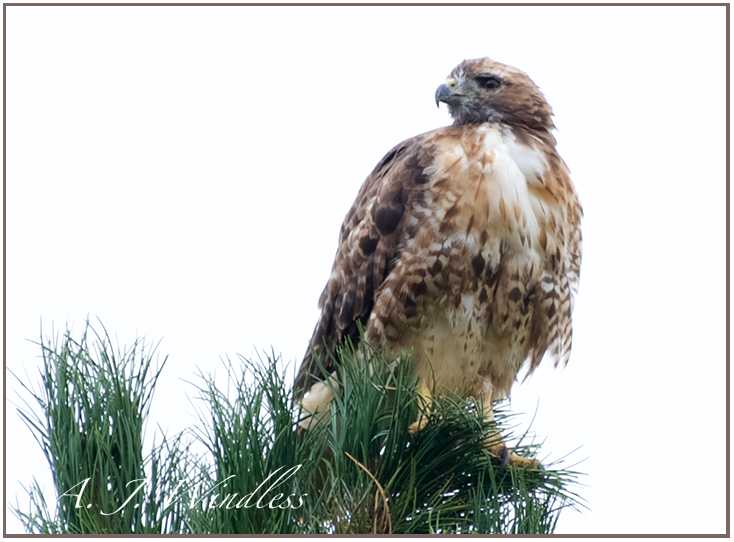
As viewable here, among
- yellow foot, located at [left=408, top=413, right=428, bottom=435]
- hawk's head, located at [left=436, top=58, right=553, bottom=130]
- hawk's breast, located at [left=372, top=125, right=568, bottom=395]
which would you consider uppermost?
hawk's head, located at [left=436, top=58, right=553, bottom=130]

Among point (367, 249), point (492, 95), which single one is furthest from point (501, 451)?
point (492, 95)

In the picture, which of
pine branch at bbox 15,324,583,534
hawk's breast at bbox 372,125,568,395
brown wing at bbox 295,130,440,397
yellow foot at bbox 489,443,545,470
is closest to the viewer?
pine branch at bbox 15,324,583,534

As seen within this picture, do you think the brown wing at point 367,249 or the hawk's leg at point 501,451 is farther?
the brown wing at point 367,249

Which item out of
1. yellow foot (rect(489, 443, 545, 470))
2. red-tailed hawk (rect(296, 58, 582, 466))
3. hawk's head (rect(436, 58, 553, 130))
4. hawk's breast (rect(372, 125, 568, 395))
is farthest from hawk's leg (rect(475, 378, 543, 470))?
hawk's head (rect(436, 58, 553, 130))

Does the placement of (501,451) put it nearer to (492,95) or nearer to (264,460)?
(264,460)

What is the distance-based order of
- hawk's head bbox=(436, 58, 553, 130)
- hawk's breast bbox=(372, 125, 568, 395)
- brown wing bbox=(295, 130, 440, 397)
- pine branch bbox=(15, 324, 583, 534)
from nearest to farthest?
pine branch bbox=(15, 324, 583, 534) < hawk's breast bbox=(372, 125, 568, 395) < brown wing bbox=(295, 130, 440, 397) < hawk's head bbox=(436, 58, 553, 130)

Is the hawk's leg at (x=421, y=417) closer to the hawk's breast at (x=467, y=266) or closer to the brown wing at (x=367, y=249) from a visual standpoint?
the hawk's breast at (x=467, y=266)

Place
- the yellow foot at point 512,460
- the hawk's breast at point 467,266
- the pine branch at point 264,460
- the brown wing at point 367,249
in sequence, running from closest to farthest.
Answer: the pine branch at point 264,460, the yellow foot at point 512,460, the hawk's breast at point 467,266, the brown wing at point 367,249

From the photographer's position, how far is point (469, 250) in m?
3.93

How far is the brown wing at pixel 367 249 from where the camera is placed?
13.7 ft

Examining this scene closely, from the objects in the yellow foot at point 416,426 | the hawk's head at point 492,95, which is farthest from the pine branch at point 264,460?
the hawk's head at point 492,95

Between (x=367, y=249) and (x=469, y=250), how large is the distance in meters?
0.57

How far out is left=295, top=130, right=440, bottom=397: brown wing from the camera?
4.16 metres

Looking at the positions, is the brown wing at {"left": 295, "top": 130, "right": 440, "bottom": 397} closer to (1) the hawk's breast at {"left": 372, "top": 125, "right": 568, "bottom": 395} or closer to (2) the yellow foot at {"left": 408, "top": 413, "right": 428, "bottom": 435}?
(1) the hawk's breast at {"left": 372, "top": 125, "right": 568, "bottom": 395}
